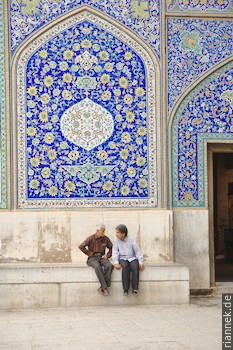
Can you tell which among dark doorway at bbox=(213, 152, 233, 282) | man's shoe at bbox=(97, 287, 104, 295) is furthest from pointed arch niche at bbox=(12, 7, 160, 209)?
dark doorway at bbox=(213, 152, 233, 282)

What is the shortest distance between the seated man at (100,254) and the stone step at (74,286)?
99 mm

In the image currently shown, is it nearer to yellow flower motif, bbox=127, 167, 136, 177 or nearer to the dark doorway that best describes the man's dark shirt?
yellow flower motif, bbox=127, 167, 136, 177

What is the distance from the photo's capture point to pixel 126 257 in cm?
873

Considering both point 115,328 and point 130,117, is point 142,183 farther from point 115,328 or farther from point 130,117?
point 115,328

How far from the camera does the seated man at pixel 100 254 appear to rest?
8.54 m

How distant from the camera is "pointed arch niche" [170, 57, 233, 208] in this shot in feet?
31.5

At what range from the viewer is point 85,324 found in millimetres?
7305

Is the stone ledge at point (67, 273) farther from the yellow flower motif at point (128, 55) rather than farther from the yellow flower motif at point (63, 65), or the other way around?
the yellow flower motif at point (128, 55)

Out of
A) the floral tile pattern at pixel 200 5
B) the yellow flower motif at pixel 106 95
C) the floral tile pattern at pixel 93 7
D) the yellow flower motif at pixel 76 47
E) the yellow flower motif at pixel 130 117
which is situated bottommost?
the yellow flower motif at pixel 130 117

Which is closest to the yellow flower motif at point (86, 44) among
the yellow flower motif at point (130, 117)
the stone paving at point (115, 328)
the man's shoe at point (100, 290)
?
the yellow flower motif at point (130, 117)

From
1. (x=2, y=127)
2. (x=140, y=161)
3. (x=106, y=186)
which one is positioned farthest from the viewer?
(x=140, y=161)

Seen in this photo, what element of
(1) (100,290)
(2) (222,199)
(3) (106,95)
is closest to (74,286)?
(1) (100,290)

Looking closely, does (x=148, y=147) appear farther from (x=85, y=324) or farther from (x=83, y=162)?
(x=85, y=324)

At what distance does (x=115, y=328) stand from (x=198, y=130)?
142 inches
